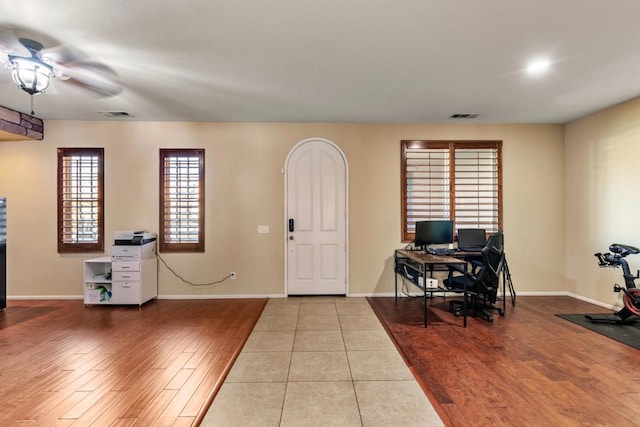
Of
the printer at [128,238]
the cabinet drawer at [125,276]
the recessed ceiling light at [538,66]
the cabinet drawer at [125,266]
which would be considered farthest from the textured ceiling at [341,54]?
the cabinet drawer at [125,276]

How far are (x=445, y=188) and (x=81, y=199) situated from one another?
18.5 feet

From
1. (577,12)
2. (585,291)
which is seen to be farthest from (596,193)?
(577,12)

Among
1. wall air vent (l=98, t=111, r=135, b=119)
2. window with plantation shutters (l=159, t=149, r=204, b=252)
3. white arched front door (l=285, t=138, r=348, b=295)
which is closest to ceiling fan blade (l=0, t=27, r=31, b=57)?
wall air vent (l=98, t=111, r=135, b=119)

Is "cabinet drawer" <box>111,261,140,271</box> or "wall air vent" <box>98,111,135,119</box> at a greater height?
"wall air vent" <box>98,111,135,119</box>

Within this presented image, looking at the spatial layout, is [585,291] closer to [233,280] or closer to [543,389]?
[543,389]

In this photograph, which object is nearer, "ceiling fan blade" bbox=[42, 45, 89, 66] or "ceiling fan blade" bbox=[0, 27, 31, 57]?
"ceiling fan blade" bbox=[0, 27, 31, 57]

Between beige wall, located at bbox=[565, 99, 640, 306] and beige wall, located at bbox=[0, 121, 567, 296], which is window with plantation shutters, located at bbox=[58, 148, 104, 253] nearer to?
beige wall, located at bbox=[0, 121, 567, 296]

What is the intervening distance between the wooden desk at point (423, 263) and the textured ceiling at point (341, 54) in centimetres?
198

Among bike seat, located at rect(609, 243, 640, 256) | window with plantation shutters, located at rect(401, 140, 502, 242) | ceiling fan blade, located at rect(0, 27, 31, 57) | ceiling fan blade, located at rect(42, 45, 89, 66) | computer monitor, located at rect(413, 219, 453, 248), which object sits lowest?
bike seat, located at rect(609, 243, 640, 256)

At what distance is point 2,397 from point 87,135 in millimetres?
3874

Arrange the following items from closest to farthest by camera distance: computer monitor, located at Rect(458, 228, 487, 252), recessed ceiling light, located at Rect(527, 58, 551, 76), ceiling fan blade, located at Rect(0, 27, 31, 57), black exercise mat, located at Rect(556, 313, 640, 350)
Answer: ceiling fan blade, located at Rect(0, 27, 31, 57) < recessed ceiling light, located at Rect(527, 58, 551, 76) < black exercise mat, located at Rect(556, 313, 640, 350) < computer monitor, located at Rect(458, 228, 487, 252)

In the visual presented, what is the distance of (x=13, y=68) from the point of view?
2.77 meters

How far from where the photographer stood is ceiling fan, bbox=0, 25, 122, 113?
257 centimetres

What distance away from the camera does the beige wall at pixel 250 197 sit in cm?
488
